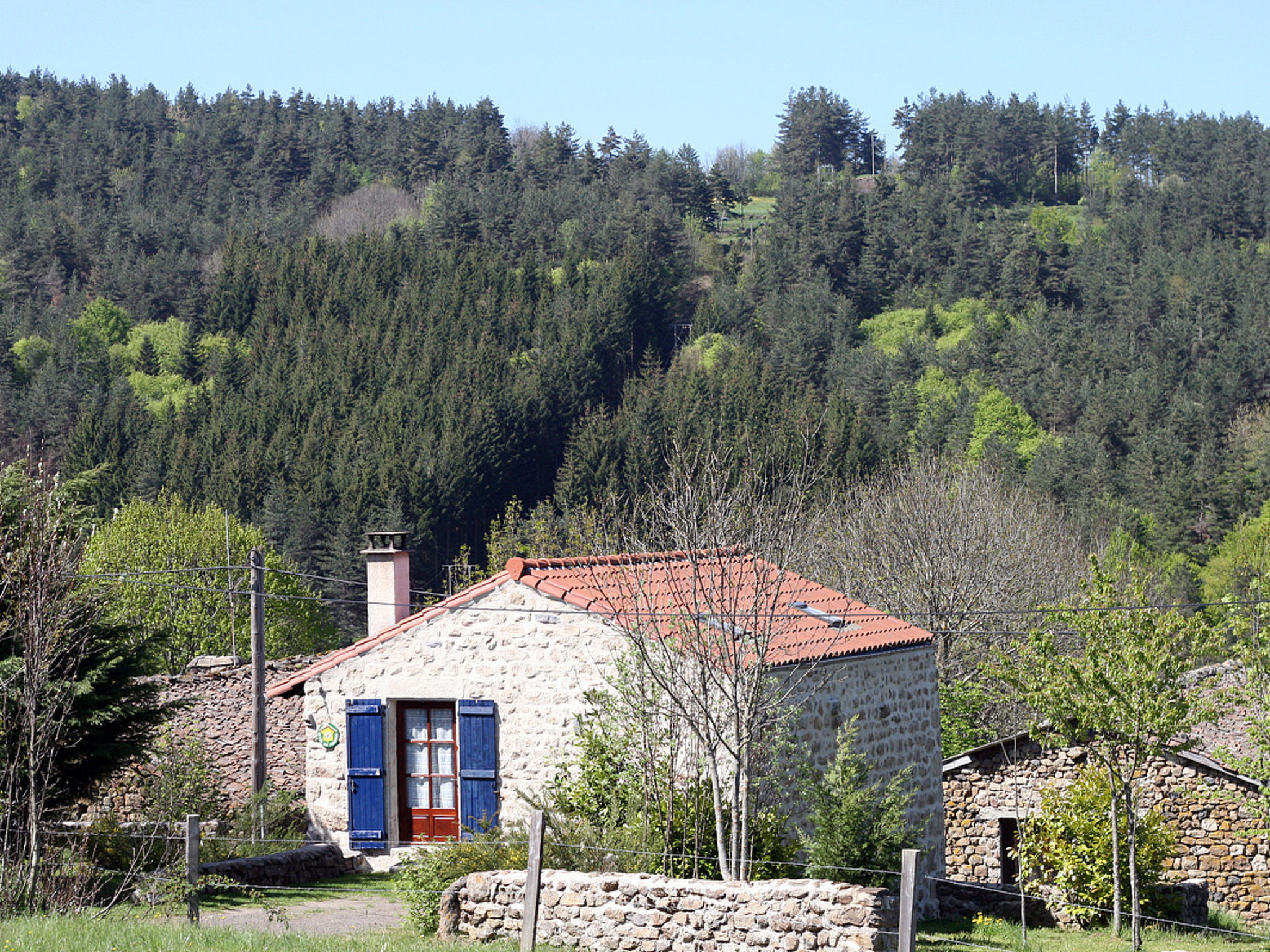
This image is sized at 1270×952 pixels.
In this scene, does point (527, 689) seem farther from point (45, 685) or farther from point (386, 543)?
point (45, 685)

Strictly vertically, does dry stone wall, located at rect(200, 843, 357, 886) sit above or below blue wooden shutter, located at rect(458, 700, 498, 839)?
below

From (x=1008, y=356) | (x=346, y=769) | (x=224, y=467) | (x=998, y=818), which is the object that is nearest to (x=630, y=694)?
(x=346, y=769)

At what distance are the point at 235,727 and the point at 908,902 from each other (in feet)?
49.4

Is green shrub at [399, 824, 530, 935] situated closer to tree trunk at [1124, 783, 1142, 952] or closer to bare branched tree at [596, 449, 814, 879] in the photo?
bare branched tree at [596, 449, 814, 879]

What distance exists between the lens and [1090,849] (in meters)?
15.9

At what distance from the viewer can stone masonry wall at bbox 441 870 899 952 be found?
1018 centimetres

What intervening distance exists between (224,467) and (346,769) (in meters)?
50.1

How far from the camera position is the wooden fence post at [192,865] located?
36.7 feet

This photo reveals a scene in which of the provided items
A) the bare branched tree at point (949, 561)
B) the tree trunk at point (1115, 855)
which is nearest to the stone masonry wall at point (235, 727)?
the bare branched tree at point (949, 561)

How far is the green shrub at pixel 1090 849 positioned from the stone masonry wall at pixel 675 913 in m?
6.24

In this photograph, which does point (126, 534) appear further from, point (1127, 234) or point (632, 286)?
point (1127, 234)

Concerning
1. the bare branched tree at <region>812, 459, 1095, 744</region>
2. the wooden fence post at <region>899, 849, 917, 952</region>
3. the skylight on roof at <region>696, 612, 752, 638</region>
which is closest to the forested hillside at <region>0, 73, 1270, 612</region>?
the bare branched tree at <region>812, 459, 1095, 744</region>

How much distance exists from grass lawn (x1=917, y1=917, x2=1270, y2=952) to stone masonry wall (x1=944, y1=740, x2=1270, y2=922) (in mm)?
3179

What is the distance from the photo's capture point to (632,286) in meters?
86.9
